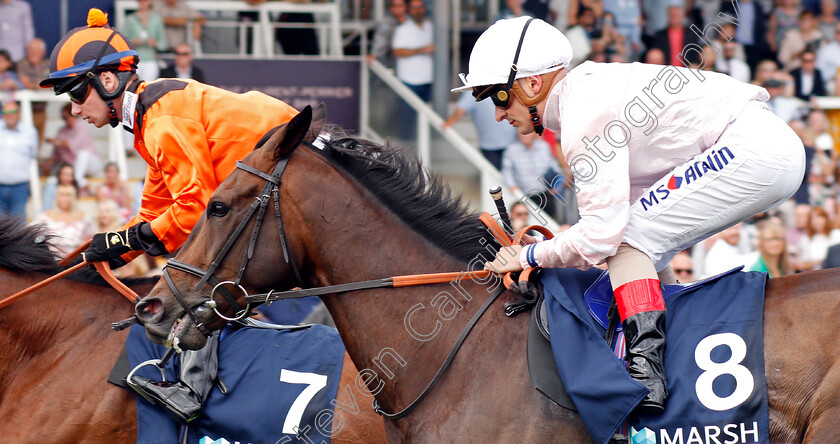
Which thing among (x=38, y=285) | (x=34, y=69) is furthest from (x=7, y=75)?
(x=38, y=285)

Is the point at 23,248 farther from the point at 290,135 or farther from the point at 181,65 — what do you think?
the point at 181,65

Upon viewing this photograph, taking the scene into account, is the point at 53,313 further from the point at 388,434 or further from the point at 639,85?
the point at 639,85

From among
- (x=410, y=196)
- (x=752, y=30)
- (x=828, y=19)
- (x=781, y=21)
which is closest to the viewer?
(x=410, y=196)

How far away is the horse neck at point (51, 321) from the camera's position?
3887mm

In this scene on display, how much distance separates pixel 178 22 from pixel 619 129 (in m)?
7.03

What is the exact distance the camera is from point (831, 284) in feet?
9.57

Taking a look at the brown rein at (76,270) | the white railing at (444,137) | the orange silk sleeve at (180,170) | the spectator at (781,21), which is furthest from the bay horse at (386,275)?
the spectator at (781,21)

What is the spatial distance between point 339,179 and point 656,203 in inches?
43.5

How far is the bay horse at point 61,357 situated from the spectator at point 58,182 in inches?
153

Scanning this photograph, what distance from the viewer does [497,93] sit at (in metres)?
3.16

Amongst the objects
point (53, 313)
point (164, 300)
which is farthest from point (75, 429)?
point (164, 300)

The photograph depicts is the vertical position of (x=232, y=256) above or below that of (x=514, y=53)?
below

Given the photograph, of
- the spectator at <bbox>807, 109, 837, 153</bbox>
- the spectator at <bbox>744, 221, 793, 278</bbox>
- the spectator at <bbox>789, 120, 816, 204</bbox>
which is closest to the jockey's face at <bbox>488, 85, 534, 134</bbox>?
the spectator at <bbox>744, 221, 793, 278</bbox>

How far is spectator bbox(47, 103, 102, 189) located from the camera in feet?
27.3
